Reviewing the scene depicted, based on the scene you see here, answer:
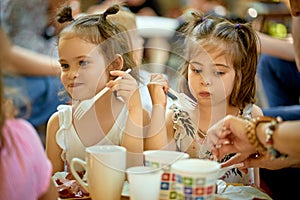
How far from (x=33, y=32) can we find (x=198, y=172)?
1456mm

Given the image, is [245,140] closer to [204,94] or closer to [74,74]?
[204,94]

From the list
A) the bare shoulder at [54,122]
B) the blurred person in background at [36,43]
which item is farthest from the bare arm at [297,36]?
the blurred person in background at [36,43]

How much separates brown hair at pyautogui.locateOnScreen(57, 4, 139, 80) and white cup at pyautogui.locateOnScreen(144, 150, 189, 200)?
197 mm

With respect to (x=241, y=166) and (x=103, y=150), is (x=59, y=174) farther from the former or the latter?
(x=241, y=166)

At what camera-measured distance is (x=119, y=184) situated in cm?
104

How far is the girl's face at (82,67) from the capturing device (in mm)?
1144

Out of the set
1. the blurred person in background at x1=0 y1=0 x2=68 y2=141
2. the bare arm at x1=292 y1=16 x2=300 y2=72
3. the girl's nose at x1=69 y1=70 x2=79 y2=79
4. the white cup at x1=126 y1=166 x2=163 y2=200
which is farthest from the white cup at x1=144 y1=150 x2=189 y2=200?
the blurred person in background at x1=0 y1=0 x2=68 y2=141

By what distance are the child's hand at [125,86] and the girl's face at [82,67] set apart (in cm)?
3

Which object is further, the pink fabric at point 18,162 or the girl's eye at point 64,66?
the girl's eye at point 64,66

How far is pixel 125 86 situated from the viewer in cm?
113

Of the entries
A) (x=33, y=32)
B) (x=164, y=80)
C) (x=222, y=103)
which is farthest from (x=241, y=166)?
(x=33, y=32)

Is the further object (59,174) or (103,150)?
(59,174)

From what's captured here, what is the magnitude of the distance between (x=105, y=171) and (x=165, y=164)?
116 millimetres

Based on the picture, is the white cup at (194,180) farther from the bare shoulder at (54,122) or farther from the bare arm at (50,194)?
the bare shoulder at (54,122)
